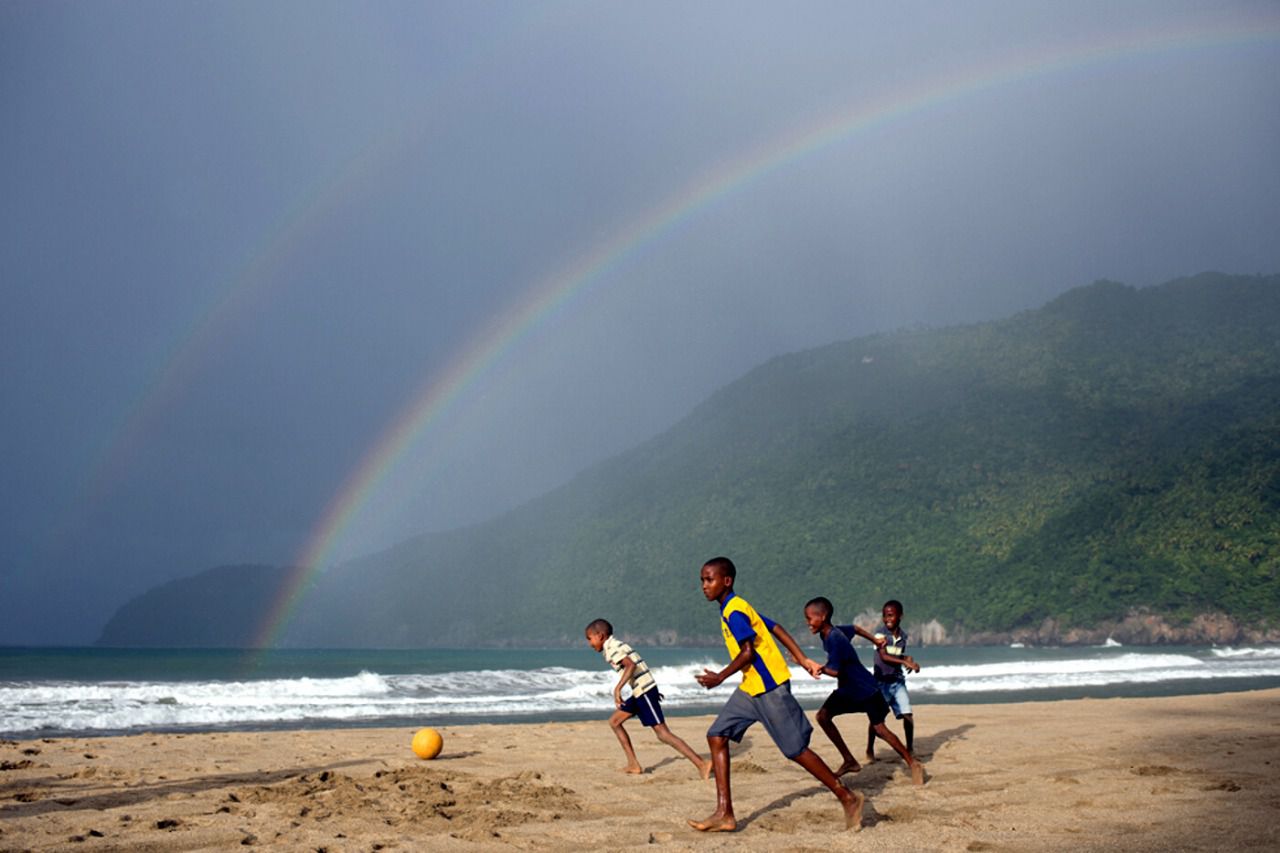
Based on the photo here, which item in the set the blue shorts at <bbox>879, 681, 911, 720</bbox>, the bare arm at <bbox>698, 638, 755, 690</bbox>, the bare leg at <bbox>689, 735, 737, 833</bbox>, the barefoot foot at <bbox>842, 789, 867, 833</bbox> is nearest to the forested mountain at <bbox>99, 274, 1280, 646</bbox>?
the blue shorts at <bbox>879, 681, 911, 720</bbox>

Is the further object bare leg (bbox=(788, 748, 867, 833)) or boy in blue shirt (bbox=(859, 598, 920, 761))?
boy in blue shirt (bbox=(859, 598, 920, 761))

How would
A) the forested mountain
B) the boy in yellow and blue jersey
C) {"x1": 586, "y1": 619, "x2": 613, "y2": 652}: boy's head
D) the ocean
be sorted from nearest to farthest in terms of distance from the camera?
the boy in yellow and blue jersey < {"x1": 586, "y1": 619, "x2": 613, "y2": 652}: boy's head < the ocean < the forested mountain

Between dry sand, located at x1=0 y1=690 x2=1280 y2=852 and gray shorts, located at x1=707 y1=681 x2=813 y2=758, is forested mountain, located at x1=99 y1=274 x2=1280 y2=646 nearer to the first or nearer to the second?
dry sand, located at x1=0 y1=690 x2=1280 y2=852

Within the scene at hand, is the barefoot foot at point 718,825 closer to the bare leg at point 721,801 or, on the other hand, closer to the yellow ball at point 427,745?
the bare leg at point 721,801

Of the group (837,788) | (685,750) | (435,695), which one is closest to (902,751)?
(685,750)

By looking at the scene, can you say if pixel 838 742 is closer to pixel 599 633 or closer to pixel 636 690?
pixel 636 690

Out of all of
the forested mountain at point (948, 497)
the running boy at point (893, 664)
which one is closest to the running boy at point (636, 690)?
the running boy at point (893, 664)

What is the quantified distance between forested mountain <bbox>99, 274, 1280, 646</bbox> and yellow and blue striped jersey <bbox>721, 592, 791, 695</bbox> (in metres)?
68.3

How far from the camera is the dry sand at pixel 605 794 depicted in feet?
22.8

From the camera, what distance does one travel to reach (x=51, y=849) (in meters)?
6.58

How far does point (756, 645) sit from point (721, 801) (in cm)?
130

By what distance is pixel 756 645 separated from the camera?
684 cm

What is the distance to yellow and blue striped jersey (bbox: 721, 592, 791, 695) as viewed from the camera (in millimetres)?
6777

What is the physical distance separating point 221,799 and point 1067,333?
11451 centimetres
